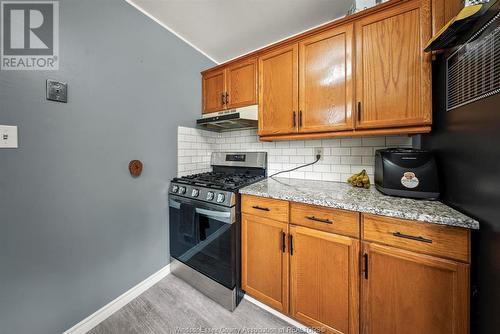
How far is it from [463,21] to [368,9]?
66cm

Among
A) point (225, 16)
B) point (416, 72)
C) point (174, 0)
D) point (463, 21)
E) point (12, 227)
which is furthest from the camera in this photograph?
point (225, 16)

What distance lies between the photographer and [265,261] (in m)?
1.38

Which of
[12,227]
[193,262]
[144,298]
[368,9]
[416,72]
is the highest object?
[368,9]

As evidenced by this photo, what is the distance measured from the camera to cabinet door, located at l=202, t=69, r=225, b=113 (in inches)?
79.8

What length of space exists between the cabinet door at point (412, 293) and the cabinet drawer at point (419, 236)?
1.5 inches

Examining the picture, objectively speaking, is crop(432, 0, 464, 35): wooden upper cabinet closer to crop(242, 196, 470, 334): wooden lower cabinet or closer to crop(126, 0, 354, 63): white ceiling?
crop(126, 0, 354, 63): white ceiling

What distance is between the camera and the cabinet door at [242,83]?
180 centimetres

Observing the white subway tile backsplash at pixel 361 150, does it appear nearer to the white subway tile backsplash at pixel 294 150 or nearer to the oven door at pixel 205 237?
the white subway tile backsplash at pixel 294 150

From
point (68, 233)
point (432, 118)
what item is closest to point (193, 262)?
point (68, 233)

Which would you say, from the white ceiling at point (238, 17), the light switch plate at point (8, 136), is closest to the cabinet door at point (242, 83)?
the white ceiling at point (238, 17)

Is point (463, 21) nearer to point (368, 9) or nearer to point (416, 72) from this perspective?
point (416, 72)

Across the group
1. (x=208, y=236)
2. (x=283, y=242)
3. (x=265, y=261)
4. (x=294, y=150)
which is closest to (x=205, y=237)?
(x=208, y=236)

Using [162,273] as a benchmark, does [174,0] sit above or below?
above

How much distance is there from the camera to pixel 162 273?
177 cm
